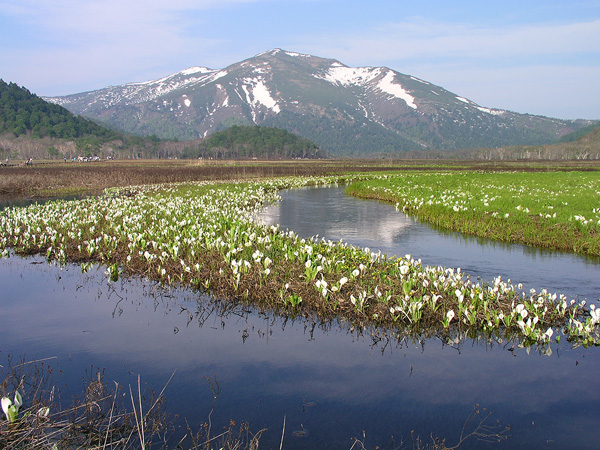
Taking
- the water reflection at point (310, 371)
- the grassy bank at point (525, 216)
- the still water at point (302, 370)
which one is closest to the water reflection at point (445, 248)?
the grassy bank at point (525, 216)

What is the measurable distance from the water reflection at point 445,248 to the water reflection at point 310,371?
4.62 m

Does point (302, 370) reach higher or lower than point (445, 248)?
lower

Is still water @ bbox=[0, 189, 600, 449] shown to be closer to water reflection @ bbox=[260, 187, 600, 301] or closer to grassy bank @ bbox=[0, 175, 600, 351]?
grassy bank @ bbox=[0, 175, 600, 351]

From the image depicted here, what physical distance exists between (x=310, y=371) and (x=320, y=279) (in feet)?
13.3

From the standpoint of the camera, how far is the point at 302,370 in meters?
7.93

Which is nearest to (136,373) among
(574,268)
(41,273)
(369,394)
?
(369,394)

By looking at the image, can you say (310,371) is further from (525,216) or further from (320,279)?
(525,216)

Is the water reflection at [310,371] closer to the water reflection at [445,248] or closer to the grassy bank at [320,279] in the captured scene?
the grassy bank at [320,279]

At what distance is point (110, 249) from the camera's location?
15.6 metres

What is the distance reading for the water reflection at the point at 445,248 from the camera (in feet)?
43.1

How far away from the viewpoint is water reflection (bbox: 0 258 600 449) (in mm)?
6484

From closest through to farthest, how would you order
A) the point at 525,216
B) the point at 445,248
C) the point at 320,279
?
the point at 320,279, the point at 445,248, the point at 525,216

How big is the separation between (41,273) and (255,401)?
33.3 ft

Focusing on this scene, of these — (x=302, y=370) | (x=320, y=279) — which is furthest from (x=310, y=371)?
(x=320, y=279)
